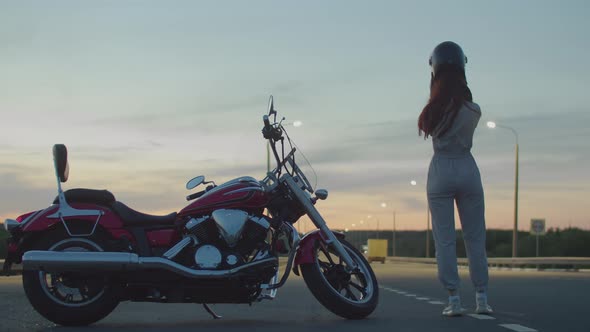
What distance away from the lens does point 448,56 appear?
27.9 feet

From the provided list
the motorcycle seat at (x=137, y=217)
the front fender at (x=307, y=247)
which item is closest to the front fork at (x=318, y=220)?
the front fender at (x=307, y=247)

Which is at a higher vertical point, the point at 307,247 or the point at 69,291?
the point at 307,247

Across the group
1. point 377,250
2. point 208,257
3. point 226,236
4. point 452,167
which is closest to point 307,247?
point 226,236

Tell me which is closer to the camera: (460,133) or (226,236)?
(226,236)

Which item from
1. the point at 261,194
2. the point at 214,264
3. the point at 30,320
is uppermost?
the point at 261,194

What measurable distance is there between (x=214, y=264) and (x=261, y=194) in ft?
2.36

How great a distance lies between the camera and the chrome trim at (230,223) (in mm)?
7594

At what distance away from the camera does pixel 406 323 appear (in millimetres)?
7785

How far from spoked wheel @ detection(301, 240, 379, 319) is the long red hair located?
1.29m

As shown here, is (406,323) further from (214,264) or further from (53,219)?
(53,219)

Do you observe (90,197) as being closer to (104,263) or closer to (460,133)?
(104,263)

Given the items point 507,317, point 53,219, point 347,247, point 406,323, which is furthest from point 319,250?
point 53,219

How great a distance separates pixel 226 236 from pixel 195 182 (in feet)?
1.78

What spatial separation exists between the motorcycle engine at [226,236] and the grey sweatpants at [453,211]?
1.66 metres
